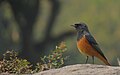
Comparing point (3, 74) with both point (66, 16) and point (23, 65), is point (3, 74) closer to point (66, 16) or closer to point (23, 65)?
point (23, 65)

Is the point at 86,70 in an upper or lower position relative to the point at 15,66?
lower

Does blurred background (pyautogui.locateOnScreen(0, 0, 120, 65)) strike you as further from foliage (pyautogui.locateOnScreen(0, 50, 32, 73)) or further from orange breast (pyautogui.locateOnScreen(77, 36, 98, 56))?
foliage (pyautogui.locateOnScreen(0, 50, 32, 73))

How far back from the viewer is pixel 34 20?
76.1 ft

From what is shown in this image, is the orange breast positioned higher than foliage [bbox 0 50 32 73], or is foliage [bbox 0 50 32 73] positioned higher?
the orange breast

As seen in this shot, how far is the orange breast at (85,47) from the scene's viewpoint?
9023 mm

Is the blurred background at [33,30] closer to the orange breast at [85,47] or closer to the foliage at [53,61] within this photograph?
the orange breast at [85,47]

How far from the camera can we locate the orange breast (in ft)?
29.6

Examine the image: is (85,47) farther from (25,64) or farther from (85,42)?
(25,64)

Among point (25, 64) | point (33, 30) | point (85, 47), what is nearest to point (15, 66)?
point (25, 64)

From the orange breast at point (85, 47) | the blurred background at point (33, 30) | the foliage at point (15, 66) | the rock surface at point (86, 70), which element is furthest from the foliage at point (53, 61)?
the blurred background at point (33, 30)

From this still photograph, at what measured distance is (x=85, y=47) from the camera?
903 cm

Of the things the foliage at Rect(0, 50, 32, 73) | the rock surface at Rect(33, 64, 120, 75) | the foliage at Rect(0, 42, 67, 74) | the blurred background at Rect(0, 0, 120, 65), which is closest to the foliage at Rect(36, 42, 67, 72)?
the foliage at Rect(0, 42, 67, 74)

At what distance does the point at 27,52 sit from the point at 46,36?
→ 182 cm

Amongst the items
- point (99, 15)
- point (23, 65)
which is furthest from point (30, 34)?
point (23, 65)
